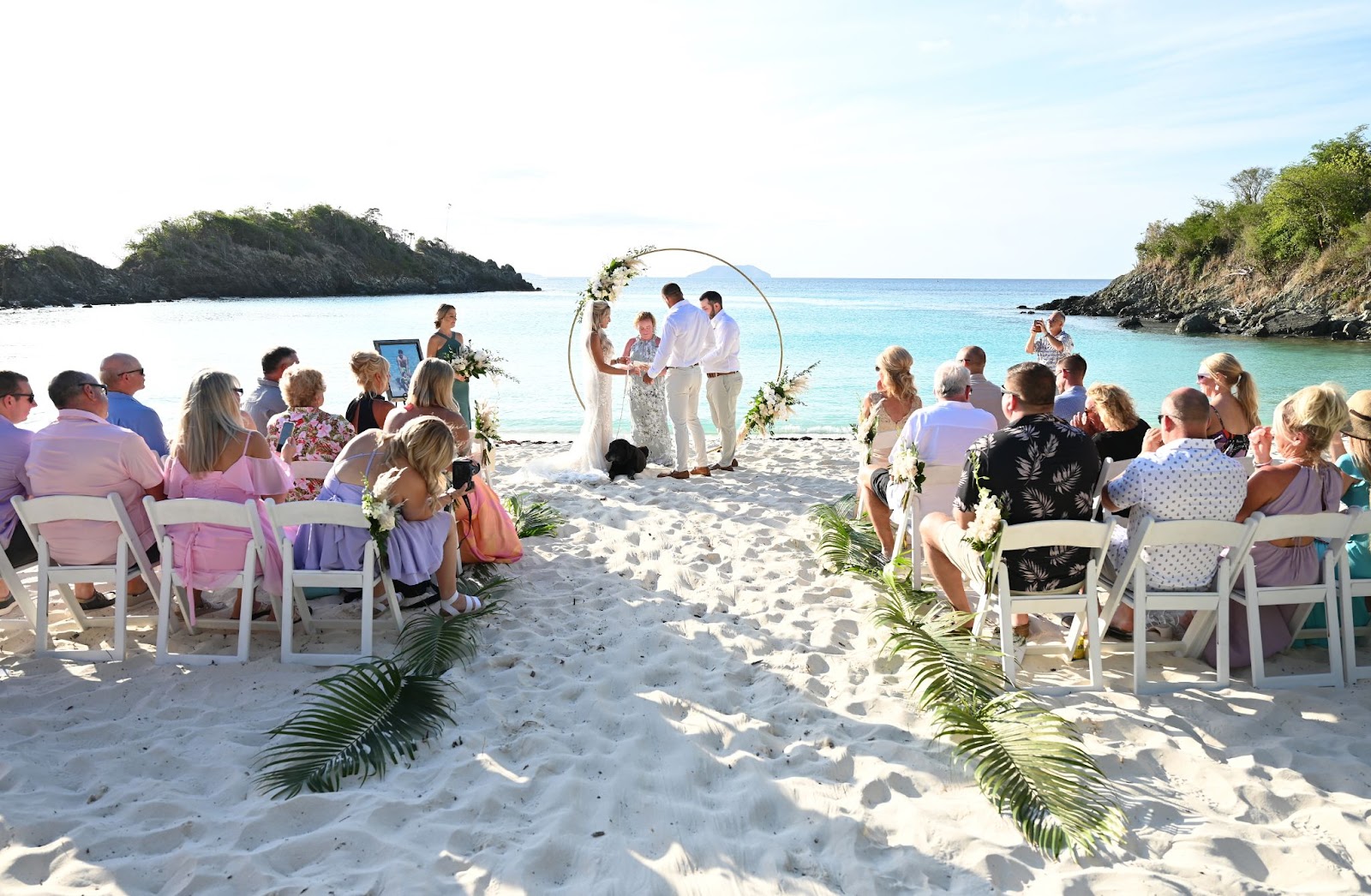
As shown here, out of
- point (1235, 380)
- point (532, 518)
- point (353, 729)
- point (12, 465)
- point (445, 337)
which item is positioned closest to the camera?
point (353, 729)

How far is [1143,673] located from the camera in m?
3.98

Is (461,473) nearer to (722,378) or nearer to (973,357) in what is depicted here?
(973,357)

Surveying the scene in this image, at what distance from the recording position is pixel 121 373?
5523 mm

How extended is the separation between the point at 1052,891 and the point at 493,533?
3984 mm

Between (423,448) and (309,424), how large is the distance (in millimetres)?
1502

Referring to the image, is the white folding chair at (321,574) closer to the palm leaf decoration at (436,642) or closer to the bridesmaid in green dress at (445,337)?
the palm leaf decoration at (436,642)

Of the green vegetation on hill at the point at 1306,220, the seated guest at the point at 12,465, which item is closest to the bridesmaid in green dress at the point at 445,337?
the seated guest at the point at 12,465

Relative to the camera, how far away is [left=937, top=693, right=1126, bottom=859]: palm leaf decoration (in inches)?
115

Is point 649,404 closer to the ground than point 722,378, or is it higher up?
closer to the ground

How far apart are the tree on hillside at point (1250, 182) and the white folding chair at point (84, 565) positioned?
6042cm

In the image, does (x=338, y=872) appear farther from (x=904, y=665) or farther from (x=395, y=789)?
(x=904, y=665)

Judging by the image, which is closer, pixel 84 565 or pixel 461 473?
pixel 84 565

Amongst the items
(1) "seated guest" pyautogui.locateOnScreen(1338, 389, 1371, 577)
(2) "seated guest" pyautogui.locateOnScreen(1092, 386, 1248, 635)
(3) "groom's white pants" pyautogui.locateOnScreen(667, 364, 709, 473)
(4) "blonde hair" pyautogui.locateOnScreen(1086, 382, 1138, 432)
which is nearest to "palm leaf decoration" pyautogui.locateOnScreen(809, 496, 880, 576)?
(4) "blonde hair" pyautogui.locateOnScreen(1086, 382, 1138, 432)

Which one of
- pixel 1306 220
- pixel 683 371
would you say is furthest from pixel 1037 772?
pixel 1306 220
